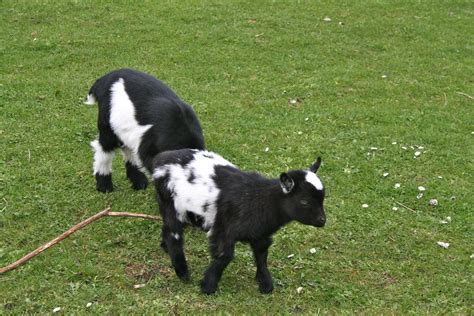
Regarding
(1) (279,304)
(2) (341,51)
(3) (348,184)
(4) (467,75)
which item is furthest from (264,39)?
(1) (279,304)

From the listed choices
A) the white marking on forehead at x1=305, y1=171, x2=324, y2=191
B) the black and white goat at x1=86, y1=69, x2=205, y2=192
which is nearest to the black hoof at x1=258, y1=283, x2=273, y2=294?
the white marking on forehead at x1=305, y1=171, x2=324, y2=191

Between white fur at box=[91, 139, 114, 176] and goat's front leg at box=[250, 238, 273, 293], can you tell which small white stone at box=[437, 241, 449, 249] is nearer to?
goat's front leg at box=[250, 238, 273, 293]

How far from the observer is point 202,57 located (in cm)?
1163

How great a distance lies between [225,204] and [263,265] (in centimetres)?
72

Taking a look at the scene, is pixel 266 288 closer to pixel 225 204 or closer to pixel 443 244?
pixel 225 204

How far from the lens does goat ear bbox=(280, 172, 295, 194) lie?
16.2ft

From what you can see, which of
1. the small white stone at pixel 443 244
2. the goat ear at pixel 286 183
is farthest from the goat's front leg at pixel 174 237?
the small white stone at pixel 443 244

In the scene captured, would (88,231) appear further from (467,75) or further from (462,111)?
(467,75)

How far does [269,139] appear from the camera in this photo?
859 centimetres

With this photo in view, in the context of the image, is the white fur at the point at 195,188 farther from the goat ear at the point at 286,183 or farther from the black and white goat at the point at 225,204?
the goat ear at the point at 286,183

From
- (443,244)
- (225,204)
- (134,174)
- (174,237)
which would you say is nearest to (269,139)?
(134,174)

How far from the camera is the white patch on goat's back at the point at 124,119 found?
638 cm

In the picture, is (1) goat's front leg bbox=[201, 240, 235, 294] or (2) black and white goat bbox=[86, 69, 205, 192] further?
(2) black and white goat bbox=[86, 69, 205, 192]

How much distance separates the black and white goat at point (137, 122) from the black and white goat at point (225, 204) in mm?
501
